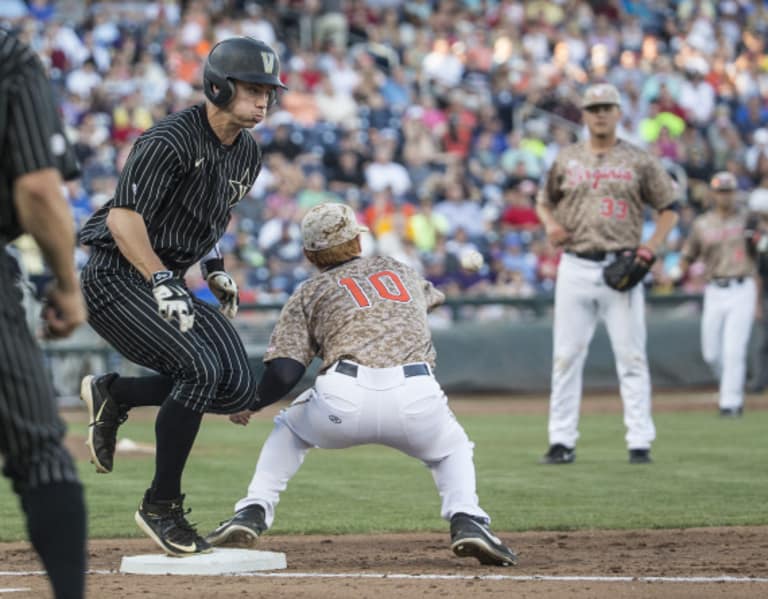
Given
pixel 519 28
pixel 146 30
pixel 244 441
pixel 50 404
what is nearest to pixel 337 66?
pixel 146 30

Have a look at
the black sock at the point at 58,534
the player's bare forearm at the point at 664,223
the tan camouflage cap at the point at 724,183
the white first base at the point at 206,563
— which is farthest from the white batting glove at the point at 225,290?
the tan camouflage cap at the point at 724,183

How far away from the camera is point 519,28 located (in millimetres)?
24609

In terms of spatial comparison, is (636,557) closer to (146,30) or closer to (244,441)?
(244,441)

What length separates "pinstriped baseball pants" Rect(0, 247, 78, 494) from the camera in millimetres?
3914

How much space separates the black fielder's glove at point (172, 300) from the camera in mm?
5434

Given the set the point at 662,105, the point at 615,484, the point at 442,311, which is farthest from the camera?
the point at 662,105

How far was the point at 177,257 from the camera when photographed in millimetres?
6016

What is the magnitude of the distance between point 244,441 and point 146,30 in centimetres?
971

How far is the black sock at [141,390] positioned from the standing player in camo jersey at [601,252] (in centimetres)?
437

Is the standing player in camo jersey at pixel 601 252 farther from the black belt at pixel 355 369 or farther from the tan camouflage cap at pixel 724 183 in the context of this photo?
the tan camouflage cap at pixel 724 183

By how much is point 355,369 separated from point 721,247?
30.7 ft

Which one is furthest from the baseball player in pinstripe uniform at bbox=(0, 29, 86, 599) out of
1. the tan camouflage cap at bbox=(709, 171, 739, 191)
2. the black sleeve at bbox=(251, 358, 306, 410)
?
the tan camouflage cap at bbox=(709, 171, 739, 191)

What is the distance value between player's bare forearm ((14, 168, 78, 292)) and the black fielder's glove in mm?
1580

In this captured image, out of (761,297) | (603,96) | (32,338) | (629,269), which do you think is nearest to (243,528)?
(32,338)
